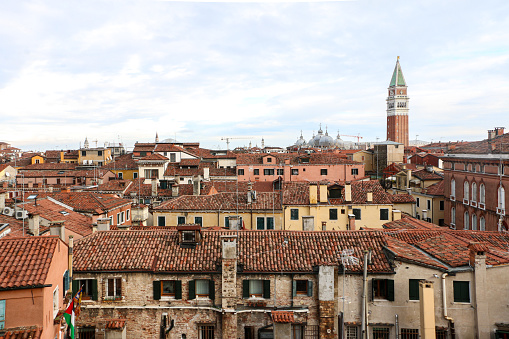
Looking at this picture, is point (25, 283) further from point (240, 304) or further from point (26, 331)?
point (240, 304)

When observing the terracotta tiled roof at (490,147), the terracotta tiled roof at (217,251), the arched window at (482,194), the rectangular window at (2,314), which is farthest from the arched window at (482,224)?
the rectangular window at (2,314)

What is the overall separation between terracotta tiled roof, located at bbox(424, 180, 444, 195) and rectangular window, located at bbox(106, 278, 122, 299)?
34715mm

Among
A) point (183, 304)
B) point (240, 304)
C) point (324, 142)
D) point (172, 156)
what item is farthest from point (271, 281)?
point (324, 142)

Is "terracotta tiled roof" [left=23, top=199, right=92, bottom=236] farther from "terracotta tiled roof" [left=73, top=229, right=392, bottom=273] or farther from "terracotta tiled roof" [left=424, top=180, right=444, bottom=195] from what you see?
"terracotta tiled roof" [left=424, top=180, right=444, bottom=195]

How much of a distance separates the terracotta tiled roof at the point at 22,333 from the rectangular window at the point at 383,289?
10392 mm

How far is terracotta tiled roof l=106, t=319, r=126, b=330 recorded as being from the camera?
46.7 feet

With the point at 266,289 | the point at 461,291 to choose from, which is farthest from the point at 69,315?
the point at 461,291

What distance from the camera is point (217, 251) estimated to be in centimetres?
1600

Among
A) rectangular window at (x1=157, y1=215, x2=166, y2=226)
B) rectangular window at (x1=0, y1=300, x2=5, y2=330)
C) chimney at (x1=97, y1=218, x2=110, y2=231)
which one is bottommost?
rectangular window at (x1=0, y1=300, x2=5, y2=330)

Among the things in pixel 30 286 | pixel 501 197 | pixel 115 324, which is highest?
pixel 501 197

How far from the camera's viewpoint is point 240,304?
48.9ft

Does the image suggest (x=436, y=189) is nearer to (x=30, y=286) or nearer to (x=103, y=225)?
(x=103, y=225)

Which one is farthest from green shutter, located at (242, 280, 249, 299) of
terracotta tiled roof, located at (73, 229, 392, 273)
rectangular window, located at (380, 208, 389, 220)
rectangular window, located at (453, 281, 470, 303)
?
rectangular window, located at (380, 208, 389, 220)

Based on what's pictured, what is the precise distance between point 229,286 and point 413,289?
6.27 meters
